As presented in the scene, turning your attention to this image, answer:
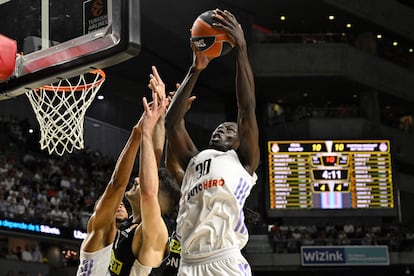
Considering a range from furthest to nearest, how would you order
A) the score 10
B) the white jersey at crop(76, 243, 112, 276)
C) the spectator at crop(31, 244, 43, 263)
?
1. the score 10
2. the spectator at crop(31, 244, 43, 263)
3. the white jersey at crop(76, 243, 112, 276)

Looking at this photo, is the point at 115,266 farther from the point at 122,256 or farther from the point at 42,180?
the point at 42,180

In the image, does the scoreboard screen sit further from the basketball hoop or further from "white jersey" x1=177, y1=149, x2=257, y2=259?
"white jersey" x1=177, y1=149, x2=257, y2=259

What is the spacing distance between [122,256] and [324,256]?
1517cm

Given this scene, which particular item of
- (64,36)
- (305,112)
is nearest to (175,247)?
(64,36)

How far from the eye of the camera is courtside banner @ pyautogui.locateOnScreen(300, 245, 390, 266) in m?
19.1

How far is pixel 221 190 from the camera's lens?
4211mm

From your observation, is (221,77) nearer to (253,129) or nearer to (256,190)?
(256,190)

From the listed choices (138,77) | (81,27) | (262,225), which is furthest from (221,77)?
(81,27)

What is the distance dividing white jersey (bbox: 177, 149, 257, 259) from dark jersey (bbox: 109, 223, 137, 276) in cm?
32

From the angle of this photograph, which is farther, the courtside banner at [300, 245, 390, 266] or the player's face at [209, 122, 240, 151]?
the courtside banner at [300, 245, 390, 266]

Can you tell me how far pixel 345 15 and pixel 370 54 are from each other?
1309 millimetres

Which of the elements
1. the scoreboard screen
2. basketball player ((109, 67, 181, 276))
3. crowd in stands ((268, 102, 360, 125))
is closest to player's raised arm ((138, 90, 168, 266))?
basketball player ((109, 67, 181, 276))

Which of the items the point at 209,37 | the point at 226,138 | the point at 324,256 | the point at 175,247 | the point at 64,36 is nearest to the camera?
the point at 209,37

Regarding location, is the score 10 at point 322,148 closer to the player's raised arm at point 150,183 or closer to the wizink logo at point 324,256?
the wizink logo at point 324,256
